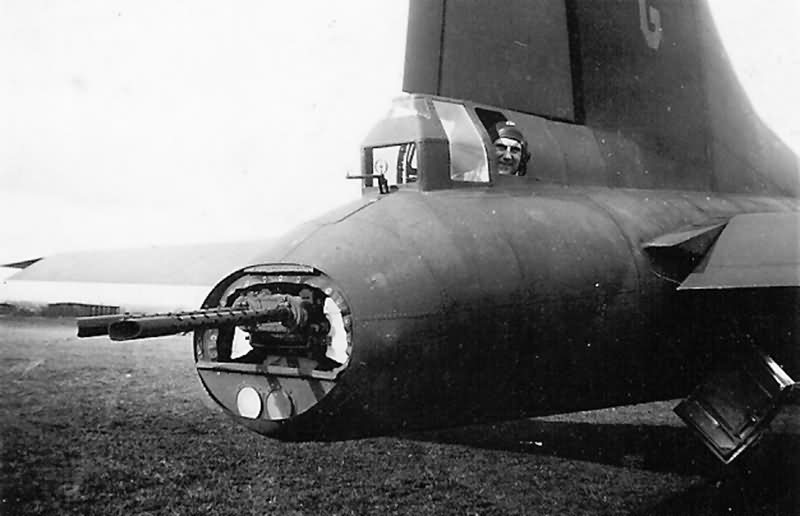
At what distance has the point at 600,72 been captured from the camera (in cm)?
657

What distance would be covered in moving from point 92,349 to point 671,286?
11.6m

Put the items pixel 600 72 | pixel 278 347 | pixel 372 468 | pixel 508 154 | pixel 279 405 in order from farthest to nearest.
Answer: pixel 372 468 < pixel 600 72 < pixel 508 154 < pixel 278 347 < pixel 279 405

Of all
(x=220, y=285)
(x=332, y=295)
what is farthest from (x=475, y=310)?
(x=220, y=285)

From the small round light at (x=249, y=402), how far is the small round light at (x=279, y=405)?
60mm

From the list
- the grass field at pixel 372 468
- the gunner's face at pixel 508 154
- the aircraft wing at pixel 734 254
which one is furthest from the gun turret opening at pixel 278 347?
the aircraft wing at pixel 734 254

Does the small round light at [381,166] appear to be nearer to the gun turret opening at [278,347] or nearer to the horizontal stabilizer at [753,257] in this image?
the gun turret opening at [278,347]

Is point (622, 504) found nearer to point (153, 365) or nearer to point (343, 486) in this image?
point (343, 486)

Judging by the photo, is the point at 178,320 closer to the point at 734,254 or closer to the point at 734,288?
the point at 734,288

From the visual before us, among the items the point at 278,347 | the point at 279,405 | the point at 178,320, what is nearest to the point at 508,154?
the point at 278,347

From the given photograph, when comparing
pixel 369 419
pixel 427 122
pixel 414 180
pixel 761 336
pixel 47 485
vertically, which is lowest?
pixel 47 485

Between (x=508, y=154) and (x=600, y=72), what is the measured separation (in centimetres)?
138

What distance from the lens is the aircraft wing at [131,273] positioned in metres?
7.58

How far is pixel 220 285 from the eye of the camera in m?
4.36

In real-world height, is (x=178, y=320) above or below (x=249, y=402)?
above
